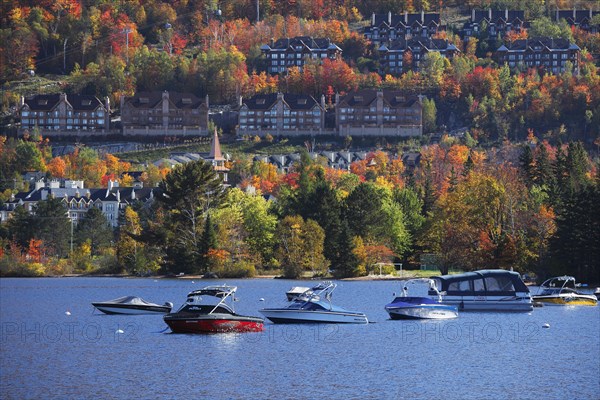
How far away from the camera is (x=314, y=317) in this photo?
90.1 meters

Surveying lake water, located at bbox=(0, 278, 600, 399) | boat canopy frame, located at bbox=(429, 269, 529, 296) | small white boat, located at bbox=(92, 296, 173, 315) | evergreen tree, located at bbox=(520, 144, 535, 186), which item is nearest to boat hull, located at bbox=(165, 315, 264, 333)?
lake water, located at bbox=(0, 278, 600, 399)

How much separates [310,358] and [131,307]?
2539 cm

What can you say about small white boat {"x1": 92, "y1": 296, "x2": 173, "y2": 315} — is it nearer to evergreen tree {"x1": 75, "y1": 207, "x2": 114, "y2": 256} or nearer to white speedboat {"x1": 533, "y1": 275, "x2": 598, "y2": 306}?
white speedboat {"x1": 533, "y1": 275, "x2": 598, "y2": 306}

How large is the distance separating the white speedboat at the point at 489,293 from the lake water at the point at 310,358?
3.07 feet

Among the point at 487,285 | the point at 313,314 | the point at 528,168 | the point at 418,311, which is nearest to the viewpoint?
the point at 313,314

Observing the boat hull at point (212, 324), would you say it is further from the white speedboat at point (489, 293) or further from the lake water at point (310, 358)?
the white speedboat at point (489, 293)

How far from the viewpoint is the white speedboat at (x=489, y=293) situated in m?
99.9

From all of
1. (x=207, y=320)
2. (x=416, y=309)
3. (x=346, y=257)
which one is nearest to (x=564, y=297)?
(x=416, y=309)

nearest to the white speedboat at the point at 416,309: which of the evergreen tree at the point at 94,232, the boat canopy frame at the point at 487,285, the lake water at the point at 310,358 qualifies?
the lake water at the point at 310,358

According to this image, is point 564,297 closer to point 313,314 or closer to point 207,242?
point 313,314

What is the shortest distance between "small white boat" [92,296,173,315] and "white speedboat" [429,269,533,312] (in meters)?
18.8

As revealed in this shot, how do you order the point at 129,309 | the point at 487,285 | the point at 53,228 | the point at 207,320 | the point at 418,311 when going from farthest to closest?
the point at 53,228
the point at 487,285
the point at 129,309
the point at 418,311
the point at 207,320

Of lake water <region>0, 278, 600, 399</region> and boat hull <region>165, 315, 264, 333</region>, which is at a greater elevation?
boat hull <region>165, 315, 264, 333</region>

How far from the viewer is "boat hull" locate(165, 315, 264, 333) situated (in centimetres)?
8469
